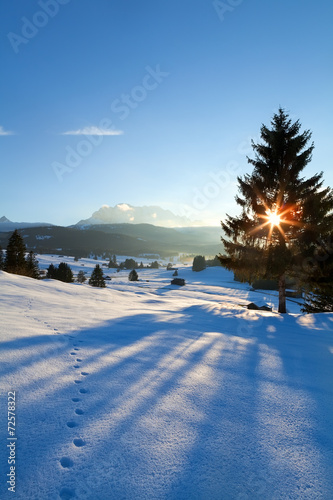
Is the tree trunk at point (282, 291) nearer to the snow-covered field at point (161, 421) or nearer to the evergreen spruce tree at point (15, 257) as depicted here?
the snow-covered field at point (161, 421)

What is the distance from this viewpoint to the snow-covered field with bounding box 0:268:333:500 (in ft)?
5.46

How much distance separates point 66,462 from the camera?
1.76 m

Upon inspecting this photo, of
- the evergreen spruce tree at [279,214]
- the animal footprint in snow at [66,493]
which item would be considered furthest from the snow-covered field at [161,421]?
the evergreen spruce tree at [279,214]

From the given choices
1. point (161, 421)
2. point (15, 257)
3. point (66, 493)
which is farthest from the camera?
point (15, 257)

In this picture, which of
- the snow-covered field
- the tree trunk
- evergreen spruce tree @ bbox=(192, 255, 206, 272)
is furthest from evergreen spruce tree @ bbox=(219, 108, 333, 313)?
evergreen spruce tree @ bbox=(192, 255, 206, 272)

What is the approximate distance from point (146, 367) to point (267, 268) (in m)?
11.3

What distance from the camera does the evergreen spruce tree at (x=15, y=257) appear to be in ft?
110

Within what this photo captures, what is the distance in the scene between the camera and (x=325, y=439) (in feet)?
7.38

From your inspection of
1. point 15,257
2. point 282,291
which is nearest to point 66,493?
point 282,291

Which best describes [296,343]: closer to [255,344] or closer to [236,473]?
[255,344]

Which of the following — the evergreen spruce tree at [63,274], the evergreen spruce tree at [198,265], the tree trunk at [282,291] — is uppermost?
the tree trunk at [282,291]

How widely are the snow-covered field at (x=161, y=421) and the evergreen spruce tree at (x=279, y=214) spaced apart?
9359 mm

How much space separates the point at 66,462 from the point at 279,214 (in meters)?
14.0

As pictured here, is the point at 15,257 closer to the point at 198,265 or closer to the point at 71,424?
the point at 71,424
